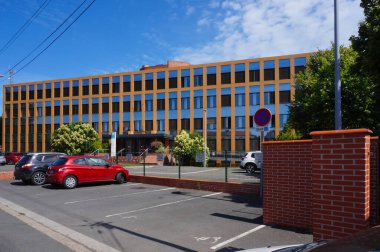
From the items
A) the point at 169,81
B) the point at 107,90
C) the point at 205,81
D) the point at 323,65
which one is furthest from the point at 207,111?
the point at 323,65

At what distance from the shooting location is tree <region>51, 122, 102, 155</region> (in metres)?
49.8

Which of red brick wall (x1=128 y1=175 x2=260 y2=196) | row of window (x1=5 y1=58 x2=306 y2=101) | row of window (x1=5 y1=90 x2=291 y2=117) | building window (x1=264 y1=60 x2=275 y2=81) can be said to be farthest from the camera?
row of window (x1=5 y1=90 x2=291 y2=117)

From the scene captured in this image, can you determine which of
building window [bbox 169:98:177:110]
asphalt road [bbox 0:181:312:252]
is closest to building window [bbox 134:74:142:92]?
building window [bbox 169:98:177:110]

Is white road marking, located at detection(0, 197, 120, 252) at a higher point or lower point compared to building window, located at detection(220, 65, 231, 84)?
lower

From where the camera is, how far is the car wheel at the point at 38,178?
18.2 metres

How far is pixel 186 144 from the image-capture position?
140 feet

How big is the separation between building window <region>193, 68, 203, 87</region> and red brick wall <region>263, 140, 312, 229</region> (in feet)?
157

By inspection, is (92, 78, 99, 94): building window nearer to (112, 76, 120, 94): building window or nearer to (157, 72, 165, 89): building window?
(112, 76, 120, 94): building window

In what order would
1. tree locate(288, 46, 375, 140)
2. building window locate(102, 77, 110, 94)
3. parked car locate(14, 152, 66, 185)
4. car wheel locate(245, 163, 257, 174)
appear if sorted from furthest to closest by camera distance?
building window locate(102, 77, 110, 94) → car wheel locate(245, 163, 257, 174) → tree locate(288, 46, 375, 140) → parked car locate(14, 152, 66, 185)

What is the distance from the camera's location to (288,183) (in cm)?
799

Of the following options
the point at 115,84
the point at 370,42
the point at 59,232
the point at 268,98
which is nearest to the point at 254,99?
the point at 268,98

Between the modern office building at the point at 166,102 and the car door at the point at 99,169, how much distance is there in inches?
1187

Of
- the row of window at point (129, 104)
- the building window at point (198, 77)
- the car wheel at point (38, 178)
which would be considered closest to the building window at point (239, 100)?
the row of window at point (129, 104)

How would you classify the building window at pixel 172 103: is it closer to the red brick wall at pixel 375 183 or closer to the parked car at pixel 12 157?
the parked car at pixel 12 157
